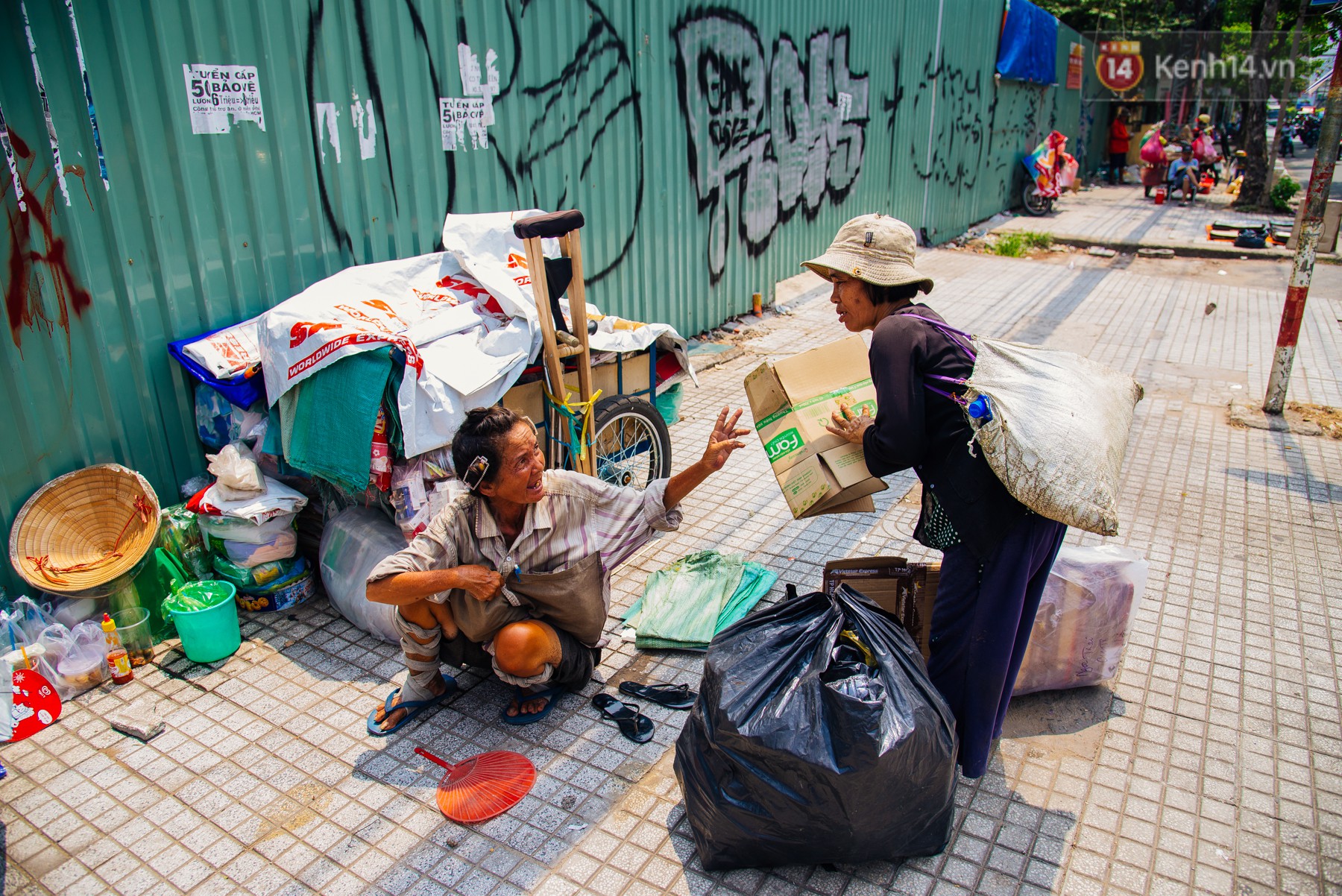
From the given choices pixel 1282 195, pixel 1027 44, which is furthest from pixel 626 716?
pixel 1282 195

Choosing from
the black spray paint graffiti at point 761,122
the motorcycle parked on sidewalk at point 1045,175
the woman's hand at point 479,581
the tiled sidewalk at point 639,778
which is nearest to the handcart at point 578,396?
the tiled sidewalk at point 639,778

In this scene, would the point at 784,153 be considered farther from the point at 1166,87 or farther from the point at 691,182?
the point at 1166,87

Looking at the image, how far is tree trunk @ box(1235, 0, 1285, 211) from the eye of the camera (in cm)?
1623

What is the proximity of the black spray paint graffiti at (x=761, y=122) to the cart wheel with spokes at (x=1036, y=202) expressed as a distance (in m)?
9.09

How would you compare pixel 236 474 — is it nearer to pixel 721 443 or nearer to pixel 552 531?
pixel 552 531

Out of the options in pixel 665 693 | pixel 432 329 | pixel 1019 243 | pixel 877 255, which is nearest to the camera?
pixel 877 255

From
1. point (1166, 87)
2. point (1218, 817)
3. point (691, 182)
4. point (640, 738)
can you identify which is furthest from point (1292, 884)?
point (1166, 87)

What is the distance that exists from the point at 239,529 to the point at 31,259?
4.18 feet

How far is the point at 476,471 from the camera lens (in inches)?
106

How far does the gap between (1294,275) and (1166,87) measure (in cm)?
3105

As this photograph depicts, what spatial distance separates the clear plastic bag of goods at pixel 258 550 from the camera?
3.64m

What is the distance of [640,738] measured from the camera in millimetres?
2963

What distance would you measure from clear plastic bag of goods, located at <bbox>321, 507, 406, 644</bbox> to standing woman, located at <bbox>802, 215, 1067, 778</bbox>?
1.97m

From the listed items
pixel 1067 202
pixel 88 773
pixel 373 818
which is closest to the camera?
pixel 373 818
